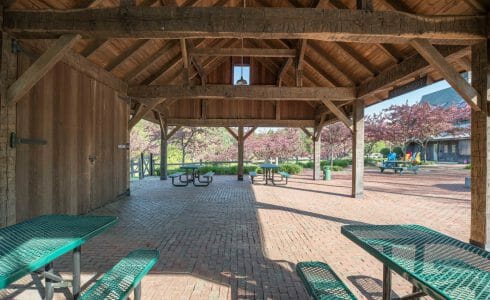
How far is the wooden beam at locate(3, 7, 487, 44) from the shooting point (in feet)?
12.9

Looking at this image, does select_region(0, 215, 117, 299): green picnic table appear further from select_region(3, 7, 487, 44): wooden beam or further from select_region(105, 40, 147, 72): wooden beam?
select_region(105, 40, 147, 72): wooden beam

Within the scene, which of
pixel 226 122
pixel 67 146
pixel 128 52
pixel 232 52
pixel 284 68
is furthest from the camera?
pixel 226 122

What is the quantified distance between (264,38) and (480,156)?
3940 mm

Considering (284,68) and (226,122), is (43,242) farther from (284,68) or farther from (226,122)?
(226,122)

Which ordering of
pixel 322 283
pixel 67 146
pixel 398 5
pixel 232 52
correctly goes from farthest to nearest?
pixel 232 52 → pixel 67 146 → pixel 398 5 → pixel 322 283

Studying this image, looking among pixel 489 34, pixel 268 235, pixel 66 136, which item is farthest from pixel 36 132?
pixel 489 34

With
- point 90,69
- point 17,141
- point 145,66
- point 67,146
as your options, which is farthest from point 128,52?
point 17,141

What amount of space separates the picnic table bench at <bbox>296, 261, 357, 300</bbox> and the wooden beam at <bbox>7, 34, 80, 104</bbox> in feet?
15.0

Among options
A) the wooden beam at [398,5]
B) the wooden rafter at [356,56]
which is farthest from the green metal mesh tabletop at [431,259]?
the wooden rafter at [356,56]

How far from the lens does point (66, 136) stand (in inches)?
228

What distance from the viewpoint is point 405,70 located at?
6.22 metres

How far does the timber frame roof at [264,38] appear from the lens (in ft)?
13.0

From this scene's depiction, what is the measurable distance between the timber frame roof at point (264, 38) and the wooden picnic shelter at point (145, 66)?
0.07 ft

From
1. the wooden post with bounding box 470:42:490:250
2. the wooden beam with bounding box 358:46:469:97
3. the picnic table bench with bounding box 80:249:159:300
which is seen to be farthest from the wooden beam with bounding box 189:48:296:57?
the picnic table bench with bounding box 80:249:159:300
